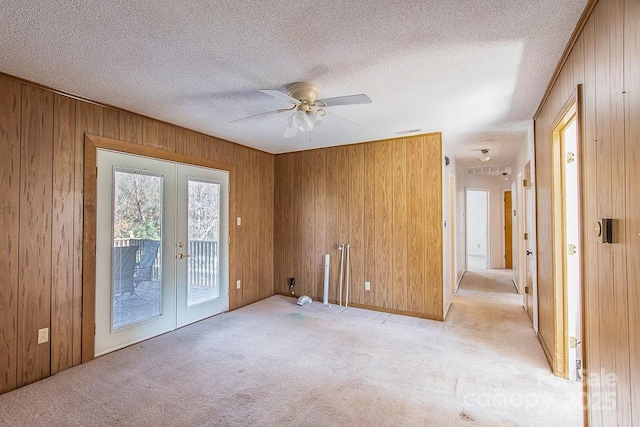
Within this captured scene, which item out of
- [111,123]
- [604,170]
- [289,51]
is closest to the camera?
[604,170]

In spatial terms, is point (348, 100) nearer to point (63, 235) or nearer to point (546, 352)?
point (63, 235)

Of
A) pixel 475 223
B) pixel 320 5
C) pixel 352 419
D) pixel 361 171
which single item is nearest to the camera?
pixel 320 5

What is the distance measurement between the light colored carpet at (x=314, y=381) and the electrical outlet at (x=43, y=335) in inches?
13.2

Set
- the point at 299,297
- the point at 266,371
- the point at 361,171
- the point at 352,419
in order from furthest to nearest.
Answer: the point at 299,297
the point at 361,171
the point at 266,371
the point at 352,419

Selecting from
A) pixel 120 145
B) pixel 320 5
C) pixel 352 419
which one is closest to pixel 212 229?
pixel 120 145

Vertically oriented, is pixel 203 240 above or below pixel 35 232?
below

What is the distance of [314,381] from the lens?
255cm

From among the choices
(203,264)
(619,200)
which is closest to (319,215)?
(203,264)

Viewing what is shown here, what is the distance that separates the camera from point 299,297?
5.04 metres

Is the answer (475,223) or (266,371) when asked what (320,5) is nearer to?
(266,371)

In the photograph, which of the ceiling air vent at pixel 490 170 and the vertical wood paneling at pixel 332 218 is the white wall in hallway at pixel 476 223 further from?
the vertical wood paneling at pixel 332 218

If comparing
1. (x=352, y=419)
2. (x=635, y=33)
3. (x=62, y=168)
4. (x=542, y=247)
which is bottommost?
(x=352, y=419)

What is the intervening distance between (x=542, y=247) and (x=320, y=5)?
3.05 meters

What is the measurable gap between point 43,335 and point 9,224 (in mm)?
978
